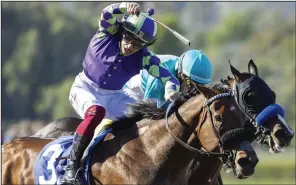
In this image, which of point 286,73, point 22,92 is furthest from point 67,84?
point 286,73

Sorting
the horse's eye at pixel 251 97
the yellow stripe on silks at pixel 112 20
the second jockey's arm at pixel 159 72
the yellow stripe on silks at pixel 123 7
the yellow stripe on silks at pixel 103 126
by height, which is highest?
the yellow stripe on silks at pixel 123 7

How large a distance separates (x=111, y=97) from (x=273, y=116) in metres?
1.74

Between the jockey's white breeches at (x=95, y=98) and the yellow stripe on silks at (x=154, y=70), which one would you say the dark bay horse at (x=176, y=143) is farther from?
the jockey's white breeches at (x=95, y=98)

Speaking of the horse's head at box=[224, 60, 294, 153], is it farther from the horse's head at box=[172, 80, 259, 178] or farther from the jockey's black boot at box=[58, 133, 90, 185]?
the jockey's black boot at box=[58, 133, 90, 185]

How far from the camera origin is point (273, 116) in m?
6.71

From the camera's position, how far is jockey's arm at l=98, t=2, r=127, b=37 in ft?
24.3

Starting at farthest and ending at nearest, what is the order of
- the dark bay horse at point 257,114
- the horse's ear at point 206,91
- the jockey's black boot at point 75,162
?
the jockey's black boot at point 75,162 < the horse's ear at point 206,91 < the dark bay horse at point 257,114

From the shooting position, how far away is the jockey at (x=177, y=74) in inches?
Answer: 341

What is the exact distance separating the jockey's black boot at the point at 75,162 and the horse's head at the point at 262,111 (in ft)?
4.32

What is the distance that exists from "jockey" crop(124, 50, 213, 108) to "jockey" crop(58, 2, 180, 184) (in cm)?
73

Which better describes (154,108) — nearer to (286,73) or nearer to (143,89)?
(143,89)

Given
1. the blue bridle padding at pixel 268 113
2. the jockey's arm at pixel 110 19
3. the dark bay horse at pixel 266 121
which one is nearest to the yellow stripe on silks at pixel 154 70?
the jockey's arm at pixel 110 19

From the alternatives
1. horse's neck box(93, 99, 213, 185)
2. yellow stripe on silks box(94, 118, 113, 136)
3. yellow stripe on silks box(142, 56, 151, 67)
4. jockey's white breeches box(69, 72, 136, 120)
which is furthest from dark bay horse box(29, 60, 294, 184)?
jockey's white breeches box(69, 72, 136, 120)

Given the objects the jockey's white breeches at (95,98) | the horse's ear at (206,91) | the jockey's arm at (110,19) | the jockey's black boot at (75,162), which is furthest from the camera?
the jockey's white breeches at (95,98)
